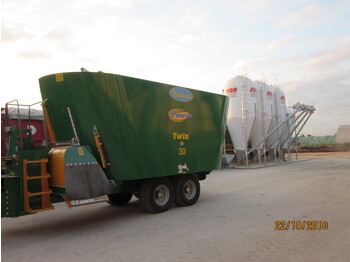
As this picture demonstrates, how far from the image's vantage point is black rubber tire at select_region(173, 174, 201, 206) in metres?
8.36

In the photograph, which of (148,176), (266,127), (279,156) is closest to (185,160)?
(148,176)

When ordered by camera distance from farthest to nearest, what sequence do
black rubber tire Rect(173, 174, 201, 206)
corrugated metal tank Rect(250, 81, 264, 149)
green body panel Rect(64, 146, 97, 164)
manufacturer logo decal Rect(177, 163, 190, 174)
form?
corrugated metal tank Rect(250, 81, 264, 149), black rubber tire Rect(173, 174, 201, 206), manufacturer logo decal Rect(177, 163, 190, 174), green body panel Rect(64, 146, 97, 164)

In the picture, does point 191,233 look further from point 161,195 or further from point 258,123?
point 258,123

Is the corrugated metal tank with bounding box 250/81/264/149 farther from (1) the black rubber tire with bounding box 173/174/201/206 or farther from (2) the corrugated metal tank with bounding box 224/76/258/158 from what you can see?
(1) the black rubber tire with bounding box 173/174/201/206

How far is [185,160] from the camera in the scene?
8.29 meters

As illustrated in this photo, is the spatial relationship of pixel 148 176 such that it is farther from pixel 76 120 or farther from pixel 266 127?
pixel 266 127

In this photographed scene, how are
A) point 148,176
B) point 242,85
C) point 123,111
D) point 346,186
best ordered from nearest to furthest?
point 123,111, point 148,176, point 346,186, point 242,85

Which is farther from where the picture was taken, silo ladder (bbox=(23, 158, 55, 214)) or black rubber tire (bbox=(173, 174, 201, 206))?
black rubber tire (bbox=(173, 174, 201, 206))

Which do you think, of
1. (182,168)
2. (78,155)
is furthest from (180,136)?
(78,155)

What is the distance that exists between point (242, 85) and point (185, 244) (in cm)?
1819

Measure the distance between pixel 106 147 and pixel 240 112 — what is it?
16.6 meters
